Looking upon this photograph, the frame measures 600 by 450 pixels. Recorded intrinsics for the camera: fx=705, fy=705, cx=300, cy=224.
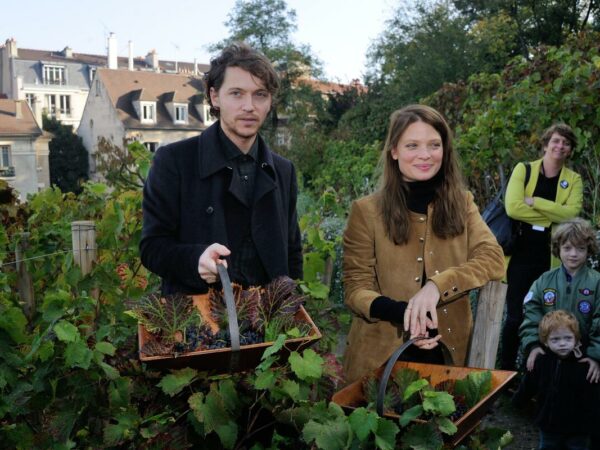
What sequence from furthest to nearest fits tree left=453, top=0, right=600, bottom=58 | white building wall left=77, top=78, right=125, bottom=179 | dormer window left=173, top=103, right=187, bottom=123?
1. dormer window left=173, top=103, right=187, bottom=123
2. white building wall left=77, top=78, right=125, bottom=179
3. tree left=453, top=0, right=600, bottom=58

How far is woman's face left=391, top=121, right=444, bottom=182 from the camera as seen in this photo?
2.29 meters

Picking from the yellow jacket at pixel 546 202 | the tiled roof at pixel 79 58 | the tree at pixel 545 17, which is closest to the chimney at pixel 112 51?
the tiled roof at pixel 79 58

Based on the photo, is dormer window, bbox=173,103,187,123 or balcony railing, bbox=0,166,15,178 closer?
balcony railing, bbox=0,166,15,178

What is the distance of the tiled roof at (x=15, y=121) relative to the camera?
4444 cm

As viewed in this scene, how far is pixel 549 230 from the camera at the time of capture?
15.9ft

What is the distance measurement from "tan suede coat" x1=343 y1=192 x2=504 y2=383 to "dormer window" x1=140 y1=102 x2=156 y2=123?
51087 millimetres

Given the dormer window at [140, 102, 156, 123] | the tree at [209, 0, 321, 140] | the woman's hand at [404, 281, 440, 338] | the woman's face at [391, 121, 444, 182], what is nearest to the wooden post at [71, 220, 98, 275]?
the woman's face at [391, 121, 444, 182]

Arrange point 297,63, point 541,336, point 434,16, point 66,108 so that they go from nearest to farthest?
point 541,336
point 434,16
point 297,63
point 66,108

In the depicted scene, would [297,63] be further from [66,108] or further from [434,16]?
[66,108]

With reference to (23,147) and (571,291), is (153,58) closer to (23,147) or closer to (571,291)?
(23,147)

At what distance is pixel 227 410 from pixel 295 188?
0.91 meters

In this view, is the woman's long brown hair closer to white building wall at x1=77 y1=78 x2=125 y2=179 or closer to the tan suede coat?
the tan suede coat

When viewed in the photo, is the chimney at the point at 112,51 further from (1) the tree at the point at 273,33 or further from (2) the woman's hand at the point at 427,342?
(2) the woman's hand at the point at 427,342

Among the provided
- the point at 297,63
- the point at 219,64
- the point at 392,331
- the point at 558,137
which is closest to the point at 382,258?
the point at 392,331
